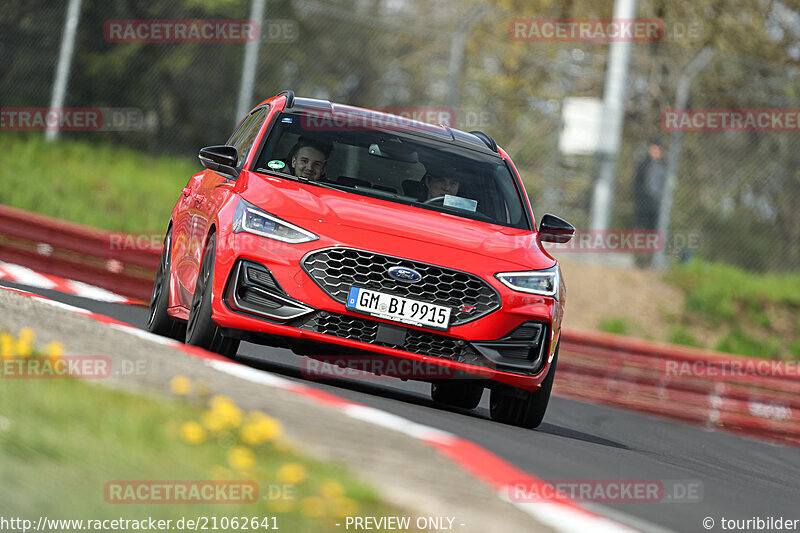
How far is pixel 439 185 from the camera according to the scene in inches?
337

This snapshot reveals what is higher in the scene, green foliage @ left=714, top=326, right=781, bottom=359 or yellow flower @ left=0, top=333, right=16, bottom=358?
yellow flower @ left=0, top=333, right=16, bottom=358

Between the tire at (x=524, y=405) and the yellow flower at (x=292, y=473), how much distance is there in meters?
4.02

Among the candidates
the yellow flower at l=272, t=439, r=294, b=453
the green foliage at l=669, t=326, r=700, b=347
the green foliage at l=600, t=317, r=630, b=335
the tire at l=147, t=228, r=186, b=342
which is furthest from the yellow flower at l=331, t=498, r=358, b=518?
the green foliage at l=669, t=326, r=700, b=347

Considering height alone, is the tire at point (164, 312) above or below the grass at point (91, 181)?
below

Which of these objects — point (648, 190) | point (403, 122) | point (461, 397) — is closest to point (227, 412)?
point (403, 122)

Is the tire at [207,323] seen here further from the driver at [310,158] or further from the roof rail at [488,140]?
the roof rail at [488,140]

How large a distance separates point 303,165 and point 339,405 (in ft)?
9.95

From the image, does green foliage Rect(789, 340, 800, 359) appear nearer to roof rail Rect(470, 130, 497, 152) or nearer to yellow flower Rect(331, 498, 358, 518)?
roof rail Rect(470, 130, 497, 152)

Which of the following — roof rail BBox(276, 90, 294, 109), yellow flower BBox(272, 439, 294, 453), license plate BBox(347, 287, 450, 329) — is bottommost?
yellow flower BBox(272, 439, 294, 453)

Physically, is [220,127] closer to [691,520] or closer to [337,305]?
[337,305]

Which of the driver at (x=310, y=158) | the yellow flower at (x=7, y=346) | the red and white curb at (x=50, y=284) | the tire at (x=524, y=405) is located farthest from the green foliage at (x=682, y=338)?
the yellow flower at (x=7, y=346)

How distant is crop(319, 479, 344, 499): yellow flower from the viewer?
12.9ft

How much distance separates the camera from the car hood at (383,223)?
7.49 meters

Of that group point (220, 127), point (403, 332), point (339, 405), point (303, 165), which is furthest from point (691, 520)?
point (220, 127)
